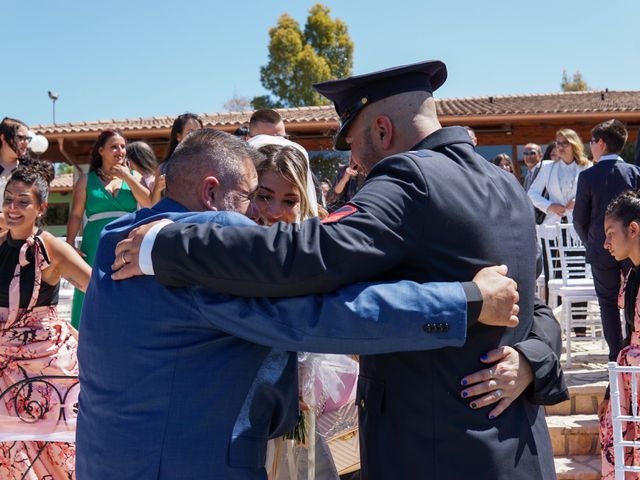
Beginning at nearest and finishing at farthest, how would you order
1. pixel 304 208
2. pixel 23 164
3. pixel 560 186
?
pixel 304 208, pixel 23 164, pixel 560 186

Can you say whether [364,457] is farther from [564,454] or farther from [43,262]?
[564,454]

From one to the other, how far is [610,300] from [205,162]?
205 inches

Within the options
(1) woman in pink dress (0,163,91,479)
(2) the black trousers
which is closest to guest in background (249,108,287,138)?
(1) woman in pink dress (0,163,91,479)

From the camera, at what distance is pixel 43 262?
404cm

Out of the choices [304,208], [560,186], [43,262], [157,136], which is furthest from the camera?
[157,136]

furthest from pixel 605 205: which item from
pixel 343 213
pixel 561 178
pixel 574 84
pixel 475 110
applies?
pixel 574 84

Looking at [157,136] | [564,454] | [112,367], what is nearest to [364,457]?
[112,367]

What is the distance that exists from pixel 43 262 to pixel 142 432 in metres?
2.51

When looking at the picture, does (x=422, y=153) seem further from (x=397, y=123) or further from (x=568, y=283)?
(x=568, y=283)

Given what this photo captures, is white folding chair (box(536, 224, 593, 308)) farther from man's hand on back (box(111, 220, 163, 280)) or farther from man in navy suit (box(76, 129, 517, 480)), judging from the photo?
man's hand on back (box(111, 220, 163, 280))

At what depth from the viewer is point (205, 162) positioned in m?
1.92

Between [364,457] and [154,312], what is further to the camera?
[364,457]

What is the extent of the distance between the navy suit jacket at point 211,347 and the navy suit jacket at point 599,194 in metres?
4.91

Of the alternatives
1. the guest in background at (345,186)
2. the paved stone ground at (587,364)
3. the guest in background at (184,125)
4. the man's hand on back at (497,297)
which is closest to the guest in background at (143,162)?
the guest in background at (184,125)
